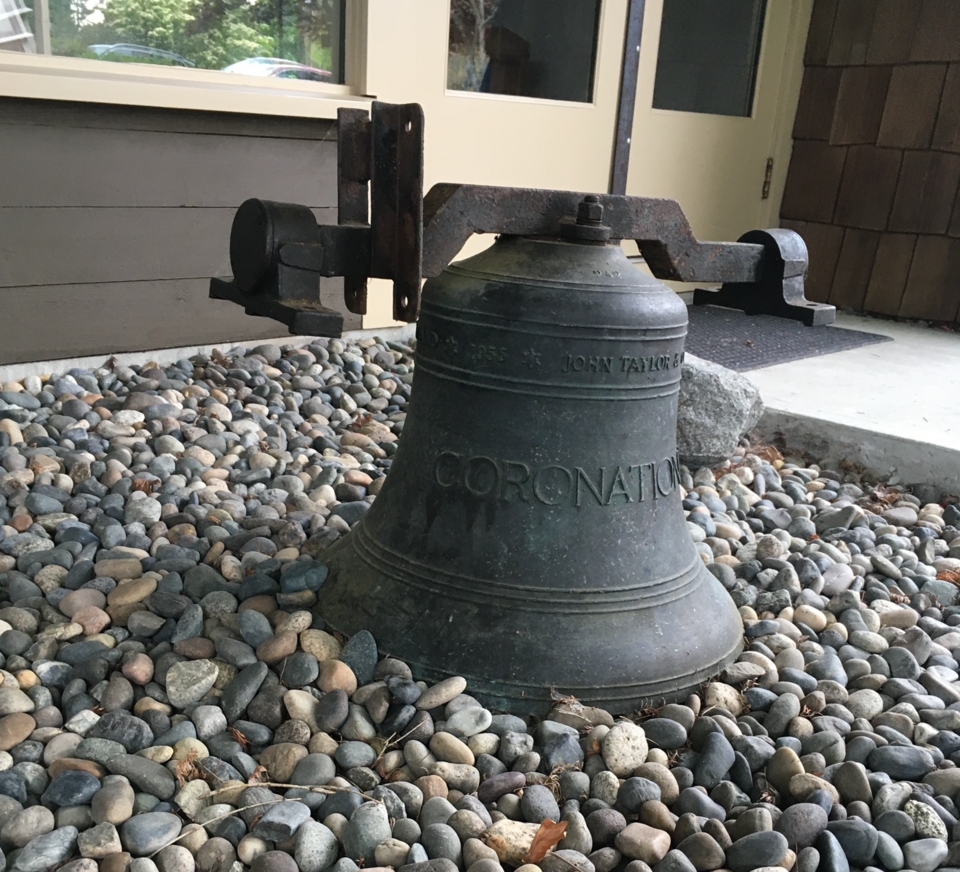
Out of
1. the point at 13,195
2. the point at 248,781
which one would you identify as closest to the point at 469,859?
the point at 248,781

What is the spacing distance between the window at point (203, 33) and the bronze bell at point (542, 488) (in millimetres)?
1998

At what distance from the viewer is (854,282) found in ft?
17.0

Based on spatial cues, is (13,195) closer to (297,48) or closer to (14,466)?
(14,466)

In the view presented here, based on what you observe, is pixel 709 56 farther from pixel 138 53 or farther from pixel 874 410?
pixel 138 53

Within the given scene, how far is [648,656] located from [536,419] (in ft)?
1.48

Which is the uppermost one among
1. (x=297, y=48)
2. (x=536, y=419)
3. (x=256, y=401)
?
(x=297, y=48)

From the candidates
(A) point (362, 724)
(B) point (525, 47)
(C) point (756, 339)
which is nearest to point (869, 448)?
(C) point (756, 339)

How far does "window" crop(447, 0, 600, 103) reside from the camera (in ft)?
12.4

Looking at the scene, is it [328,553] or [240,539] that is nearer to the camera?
[328,553]

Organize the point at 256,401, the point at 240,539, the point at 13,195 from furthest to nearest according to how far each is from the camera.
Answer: the point at 256,401
the point at 13,195
the point at 240,539

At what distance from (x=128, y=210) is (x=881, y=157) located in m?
3.96

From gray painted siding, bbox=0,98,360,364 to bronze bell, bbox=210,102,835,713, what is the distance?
1683mm

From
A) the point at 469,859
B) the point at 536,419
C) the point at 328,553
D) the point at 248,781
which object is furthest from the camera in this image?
the point at 328,553

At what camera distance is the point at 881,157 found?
5.02m
